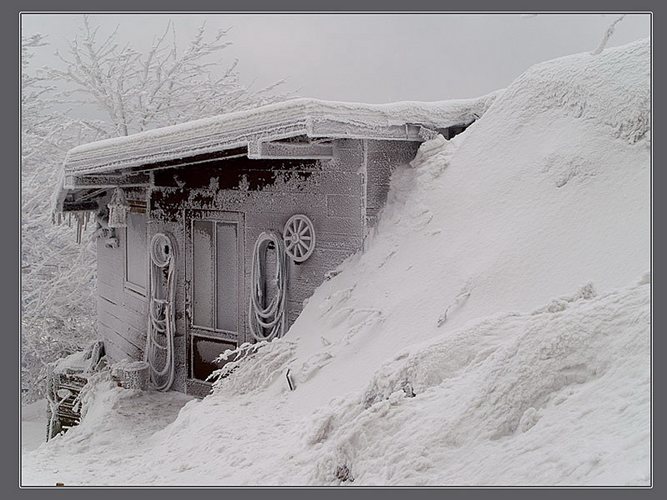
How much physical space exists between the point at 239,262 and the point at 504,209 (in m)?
2.89

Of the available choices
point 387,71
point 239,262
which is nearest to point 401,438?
point 387,71

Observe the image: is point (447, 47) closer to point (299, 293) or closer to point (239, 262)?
point (299, 293)

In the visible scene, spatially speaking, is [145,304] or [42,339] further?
[42,339]

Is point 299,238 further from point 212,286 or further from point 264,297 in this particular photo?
point 212,286

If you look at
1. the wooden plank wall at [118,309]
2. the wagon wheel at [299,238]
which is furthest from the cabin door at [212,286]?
the wooden plank wall at [118,309]

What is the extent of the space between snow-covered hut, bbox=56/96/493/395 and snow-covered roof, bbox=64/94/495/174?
0.01m

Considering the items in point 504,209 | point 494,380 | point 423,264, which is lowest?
point 494,380

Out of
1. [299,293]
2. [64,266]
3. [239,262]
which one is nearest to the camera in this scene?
[299,293]

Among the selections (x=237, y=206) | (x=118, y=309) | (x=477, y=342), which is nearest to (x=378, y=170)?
(x=237, y=206)

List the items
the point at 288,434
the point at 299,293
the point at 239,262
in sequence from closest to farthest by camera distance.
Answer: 1. the point at 288,434
2. the point at 299,293
3. the point at 239,262

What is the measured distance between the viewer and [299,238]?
7.07 m

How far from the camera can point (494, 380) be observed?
383 centimetres

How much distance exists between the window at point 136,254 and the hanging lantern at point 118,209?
0.13m

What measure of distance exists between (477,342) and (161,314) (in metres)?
4.98
